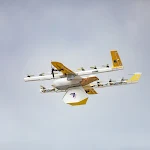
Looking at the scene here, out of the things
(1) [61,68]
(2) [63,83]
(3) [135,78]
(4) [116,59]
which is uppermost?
(4) [116,59]

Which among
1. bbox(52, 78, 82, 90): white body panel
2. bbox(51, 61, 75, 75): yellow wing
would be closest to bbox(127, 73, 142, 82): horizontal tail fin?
bbox(52, 78, 82, 90): white body panel

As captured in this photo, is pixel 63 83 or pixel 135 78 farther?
pixel 135 78

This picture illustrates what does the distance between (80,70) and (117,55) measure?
621cm

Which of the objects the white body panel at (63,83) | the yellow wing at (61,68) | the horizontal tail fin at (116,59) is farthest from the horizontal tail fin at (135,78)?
the yellow wing at (61,68)

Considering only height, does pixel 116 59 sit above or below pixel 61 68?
above

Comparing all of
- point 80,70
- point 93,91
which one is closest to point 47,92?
point 93,91

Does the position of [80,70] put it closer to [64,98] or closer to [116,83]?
[64,98]

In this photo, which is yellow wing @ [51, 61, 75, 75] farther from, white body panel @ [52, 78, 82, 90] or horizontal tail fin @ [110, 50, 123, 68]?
horizontal tail fin @ [110, 50, 123, 68]

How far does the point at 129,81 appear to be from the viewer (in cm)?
8000

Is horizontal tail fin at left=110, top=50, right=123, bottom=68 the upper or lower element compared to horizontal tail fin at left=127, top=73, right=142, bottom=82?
upper

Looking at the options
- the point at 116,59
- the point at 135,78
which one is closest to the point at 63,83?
the point at 116,59

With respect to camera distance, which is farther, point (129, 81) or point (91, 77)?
point (129, 81)

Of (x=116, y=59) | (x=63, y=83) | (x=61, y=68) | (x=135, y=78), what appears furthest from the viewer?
(x=135, y=78)

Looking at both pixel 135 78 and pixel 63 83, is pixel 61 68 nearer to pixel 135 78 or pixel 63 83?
pixel 63 83
